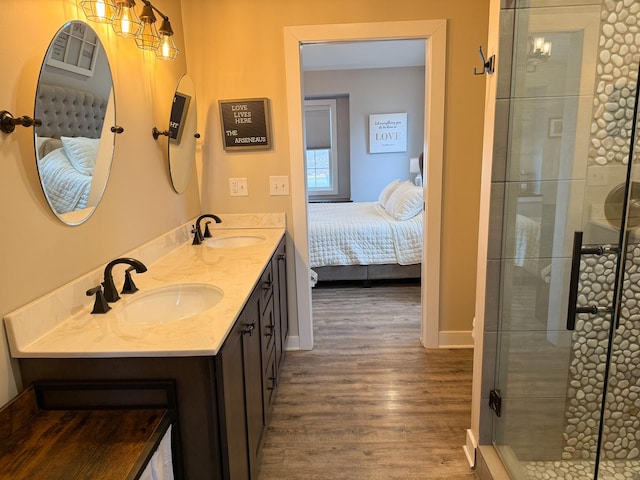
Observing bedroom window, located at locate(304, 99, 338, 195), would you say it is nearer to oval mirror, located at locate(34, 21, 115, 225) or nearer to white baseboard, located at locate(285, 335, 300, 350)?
white baseboard, located at locate(285, 335, 300, 350)

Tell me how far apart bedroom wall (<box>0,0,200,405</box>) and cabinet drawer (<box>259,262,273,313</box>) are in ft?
1.95

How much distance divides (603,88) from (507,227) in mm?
572

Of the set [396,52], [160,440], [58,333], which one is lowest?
[160,440]

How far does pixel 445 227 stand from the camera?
2.78m


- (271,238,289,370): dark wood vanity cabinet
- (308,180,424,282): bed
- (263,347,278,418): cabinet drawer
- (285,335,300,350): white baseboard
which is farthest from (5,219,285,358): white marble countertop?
(308,180,424,282): bed

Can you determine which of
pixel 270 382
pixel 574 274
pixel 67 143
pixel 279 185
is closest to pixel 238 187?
pixel 279 185

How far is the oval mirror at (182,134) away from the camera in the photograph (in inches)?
90.7

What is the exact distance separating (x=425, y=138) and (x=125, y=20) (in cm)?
184

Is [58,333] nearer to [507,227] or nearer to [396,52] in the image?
[507,227]

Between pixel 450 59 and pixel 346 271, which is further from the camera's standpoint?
pixel 346 271

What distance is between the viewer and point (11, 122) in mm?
1144

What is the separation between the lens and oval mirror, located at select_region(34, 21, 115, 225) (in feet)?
4.23

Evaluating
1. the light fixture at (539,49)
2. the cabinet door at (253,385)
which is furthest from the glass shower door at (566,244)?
the cabinet door at (253,385)

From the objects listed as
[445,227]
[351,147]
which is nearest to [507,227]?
[445,227]
